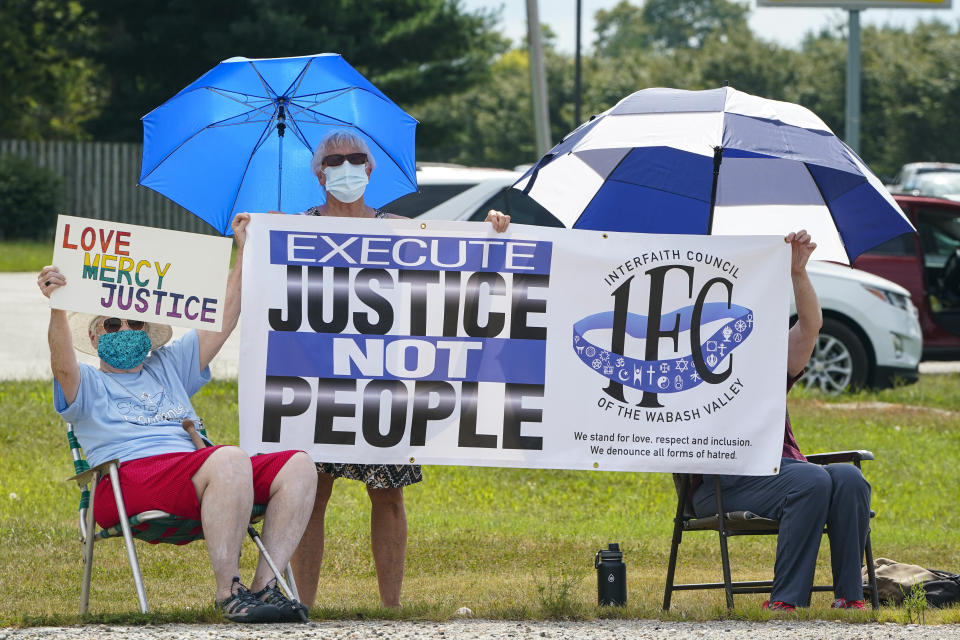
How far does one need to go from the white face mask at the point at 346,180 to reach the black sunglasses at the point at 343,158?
0.01 m

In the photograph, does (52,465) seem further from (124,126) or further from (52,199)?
(124,126)

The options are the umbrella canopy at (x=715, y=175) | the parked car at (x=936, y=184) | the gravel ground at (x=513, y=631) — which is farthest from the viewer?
the parked car at (x=936, y=184)

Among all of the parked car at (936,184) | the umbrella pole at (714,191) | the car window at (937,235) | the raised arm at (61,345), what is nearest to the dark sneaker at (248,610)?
the raised arm at (61,345)

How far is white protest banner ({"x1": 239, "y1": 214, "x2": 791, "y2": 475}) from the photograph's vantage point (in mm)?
5520

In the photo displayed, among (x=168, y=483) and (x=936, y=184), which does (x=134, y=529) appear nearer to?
(x=168, y=483)

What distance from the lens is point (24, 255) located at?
858 inches

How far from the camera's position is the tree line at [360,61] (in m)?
28.5

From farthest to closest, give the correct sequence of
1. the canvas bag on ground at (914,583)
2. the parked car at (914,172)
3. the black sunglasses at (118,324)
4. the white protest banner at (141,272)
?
the parked car at (914,172), the canvas bag on ground at (914,583), the black sunglasses at (118,324), the white protest banner at (141,272)

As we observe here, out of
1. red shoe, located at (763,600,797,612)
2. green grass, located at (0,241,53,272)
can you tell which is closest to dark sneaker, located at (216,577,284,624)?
red shoe, located at (763,600,797,612)

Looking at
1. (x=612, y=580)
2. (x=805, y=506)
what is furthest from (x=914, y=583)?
(x=612, y=580)

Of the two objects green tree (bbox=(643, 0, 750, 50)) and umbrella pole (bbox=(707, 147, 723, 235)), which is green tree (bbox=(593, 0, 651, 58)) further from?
umbrella pole (bbox=(707, 147, 723, 235))

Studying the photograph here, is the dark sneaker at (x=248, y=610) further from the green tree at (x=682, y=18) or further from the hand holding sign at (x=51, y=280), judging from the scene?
the green tree at (x=682, y=18)

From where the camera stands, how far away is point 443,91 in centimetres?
3094

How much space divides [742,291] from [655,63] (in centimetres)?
5256
